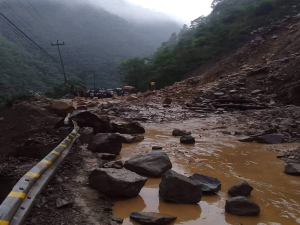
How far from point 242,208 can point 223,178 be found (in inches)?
51.8

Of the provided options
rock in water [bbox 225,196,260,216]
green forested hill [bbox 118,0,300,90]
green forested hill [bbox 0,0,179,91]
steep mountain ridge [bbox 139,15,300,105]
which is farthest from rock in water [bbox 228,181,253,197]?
green forested hill [bbox 0,0,179,91]

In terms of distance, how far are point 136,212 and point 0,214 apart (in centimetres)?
134

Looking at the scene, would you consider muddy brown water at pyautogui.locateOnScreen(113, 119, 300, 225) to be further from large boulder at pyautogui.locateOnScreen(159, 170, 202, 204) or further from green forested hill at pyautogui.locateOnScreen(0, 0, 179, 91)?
green forested hill at pyautogui.locateOnScreen(0, 0, 179, 91)

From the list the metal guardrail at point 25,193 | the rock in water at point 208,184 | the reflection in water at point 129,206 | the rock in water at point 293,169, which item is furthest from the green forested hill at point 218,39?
the metal guardrail at point 25,193

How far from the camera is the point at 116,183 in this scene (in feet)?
11.1

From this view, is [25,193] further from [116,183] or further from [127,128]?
[127,128]

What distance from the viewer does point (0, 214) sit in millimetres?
2016

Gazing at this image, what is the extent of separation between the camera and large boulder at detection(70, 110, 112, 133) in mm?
7035

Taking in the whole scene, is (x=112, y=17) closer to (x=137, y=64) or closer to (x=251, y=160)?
(x=137, y=64)

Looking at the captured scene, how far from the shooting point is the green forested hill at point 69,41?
55.3m

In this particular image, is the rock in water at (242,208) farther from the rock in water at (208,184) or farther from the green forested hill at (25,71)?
the green forested hill at (25,71)

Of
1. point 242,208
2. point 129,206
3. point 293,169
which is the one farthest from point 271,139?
point 129,206

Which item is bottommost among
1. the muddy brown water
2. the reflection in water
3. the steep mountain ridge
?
the muddy brown water

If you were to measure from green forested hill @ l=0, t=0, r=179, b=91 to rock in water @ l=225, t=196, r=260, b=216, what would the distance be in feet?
132
